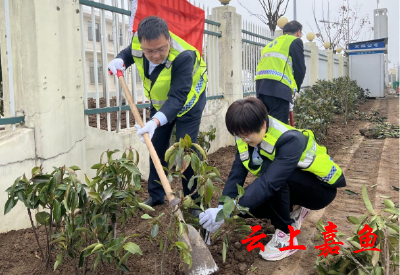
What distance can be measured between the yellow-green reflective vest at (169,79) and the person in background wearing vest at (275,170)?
0.73 m

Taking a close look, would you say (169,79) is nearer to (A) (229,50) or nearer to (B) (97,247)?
(B) (97,247)

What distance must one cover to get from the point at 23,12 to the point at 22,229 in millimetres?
1491

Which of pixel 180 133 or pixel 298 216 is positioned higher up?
pixel 180 133

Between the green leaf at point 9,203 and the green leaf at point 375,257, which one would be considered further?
the green leaf at point 9,203

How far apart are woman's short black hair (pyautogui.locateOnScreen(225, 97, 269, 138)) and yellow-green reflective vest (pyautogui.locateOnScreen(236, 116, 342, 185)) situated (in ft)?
0.49

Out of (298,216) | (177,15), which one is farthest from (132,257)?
(177,15)

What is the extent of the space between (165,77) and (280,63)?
6.26 feet

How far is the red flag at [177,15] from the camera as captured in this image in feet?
12.8

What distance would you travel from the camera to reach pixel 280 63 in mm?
4320

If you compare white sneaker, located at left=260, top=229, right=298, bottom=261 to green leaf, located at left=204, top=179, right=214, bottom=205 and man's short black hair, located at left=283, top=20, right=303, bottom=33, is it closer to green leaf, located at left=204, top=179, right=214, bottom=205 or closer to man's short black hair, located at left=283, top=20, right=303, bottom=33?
green leaf, located at left=204, top=179, right=214, bottom=205

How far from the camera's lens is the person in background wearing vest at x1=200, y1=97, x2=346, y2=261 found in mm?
2127

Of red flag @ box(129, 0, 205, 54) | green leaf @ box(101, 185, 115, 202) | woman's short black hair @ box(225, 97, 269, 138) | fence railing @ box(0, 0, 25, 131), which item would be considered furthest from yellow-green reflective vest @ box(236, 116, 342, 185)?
red flag @ box(129, 0, 205, 54)

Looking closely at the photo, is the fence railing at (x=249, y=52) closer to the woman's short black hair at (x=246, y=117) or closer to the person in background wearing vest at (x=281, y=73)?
the person in background wearing vest at (x=281, y=73)

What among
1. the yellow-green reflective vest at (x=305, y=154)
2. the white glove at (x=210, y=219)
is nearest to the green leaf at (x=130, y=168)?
the white glove at (x=210, y=219)
